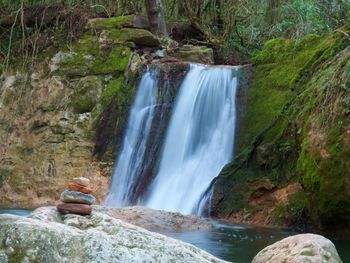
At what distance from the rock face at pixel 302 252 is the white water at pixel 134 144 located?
17.7 ft

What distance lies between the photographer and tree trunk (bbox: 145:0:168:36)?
40.8 ft

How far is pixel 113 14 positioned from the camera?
43.5 ft

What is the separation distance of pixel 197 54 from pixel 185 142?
263 cm

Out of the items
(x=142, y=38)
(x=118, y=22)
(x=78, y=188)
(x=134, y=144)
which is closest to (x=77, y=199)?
(x=78, y=188)

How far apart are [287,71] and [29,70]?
531 centimetres

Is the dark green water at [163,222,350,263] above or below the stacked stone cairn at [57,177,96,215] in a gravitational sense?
below

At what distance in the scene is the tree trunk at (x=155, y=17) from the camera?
12445 mm

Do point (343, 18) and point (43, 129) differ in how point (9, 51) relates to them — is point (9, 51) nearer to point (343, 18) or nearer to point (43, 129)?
point (43, 129)

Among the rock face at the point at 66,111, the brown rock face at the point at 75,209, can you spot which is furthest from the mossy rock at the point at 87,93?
the brown rock face at the point at 75,209

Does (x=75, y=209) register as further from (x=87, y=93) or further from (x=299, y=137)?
(x=87, y=93)

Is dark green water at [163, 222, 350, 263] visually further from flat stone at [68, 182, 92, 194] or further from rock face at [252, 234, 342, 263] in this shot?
flat stone at [68, 182, 92, 194]

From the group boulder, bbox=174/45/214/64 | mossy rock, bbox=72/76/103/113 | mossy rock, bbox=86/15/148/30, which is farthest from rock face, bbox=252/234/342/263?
mossy rock, bbox=86/15/148/30

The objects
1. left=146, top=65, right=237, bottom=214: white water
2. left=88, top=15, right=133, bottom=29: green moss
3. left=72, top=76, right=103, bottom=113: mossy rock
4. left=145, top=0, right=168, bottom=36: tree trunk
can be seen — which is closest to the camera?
left=146, top=65, right=237, bottom=214: white water

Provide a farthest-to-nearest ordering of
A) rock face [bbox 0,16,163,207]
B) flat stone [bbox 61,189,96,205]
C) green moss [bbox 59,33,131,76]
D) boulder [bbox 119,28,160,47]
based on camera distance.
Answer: boulder [bbox 119,28,160,47], green moss [bbox 59,33,131,76], rock face [bbox 0,16,163,207], flat stone [bbox 61,189,96,205]
